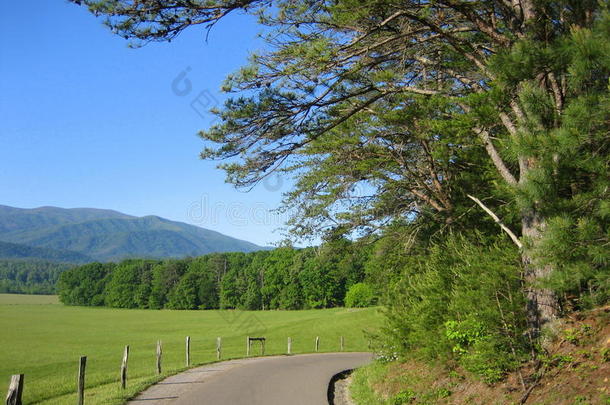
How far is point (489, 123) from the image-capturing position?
8367mm

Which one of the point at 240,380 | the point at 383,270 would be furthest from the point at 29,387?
the point at 383,270

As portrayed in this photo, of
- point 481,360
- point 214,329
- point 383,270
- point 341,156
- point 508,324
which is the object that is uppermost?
point 341,156

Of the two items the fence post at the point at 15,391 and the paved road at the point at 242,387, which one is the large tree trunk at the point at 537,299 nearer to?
the paved road at the point at 242,387

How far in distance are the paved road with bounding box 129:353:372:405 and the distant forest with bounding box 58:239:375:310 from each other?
54.4 metres

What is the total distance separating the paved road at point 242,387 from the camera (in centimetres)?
1083

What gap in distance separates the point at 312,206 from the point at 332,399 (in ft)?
22.6

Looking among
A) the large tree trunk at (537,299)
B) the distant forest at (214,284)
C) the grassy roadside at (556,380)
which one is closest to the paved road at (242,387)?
the grassy roadside at (556,380)

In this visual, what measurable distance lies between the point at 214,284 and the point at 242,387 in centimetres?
9256

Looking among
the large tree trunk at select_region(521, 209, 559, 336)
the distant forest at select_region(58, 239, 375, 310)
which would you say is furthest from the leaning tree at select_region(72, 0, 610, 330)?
the distant forest at select_region(58, 239, 375, 310)

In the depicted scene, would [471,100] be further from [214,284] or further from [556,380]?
[214,284]

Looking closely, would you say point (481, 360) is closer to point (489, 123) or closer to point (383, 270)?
point (489, 123)

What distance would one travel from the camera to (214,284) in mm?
102688

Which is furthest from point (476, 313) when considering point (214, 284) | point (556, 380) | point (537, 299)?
point (214, 284)

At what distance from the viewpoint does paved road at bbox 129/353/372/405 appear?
10828 millimetres
